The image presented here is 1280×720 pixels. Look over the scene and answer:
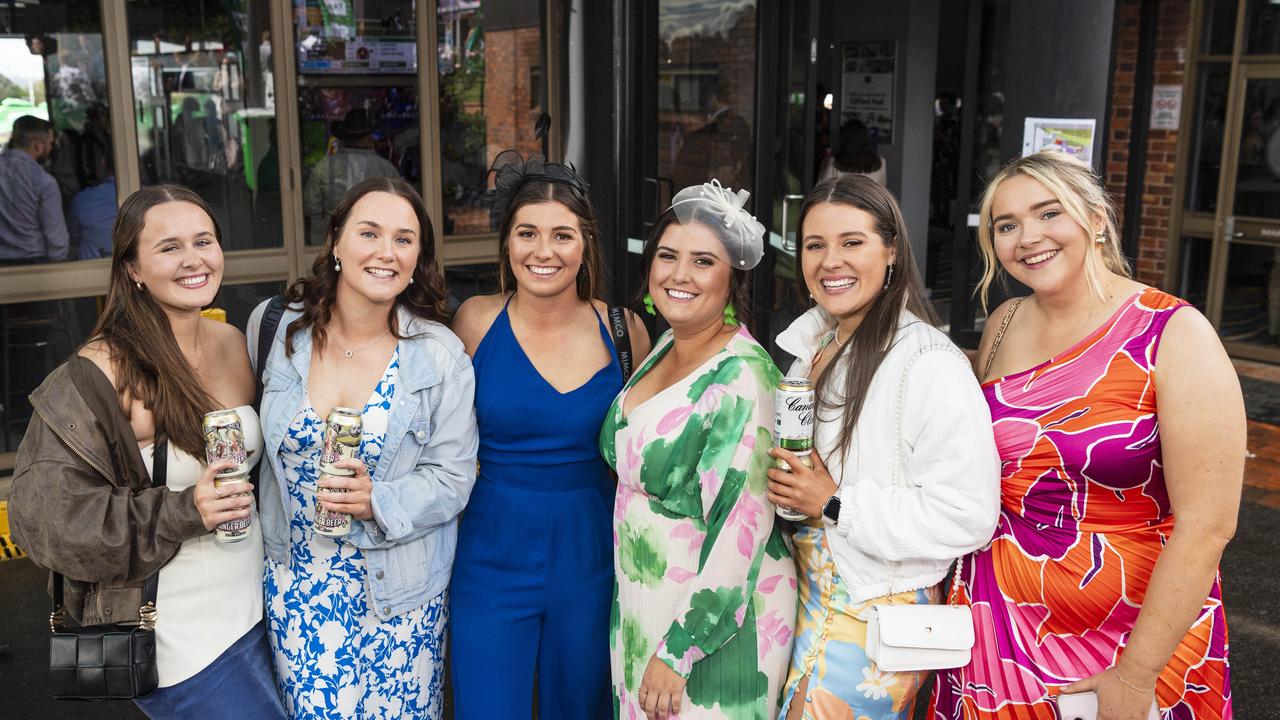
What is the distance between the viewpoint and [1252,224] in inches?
348

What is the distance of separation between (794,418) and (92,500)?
1.55m

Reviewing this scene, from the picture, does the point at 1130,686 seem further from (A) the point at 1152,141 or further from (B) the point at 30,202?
(A) the point at 1152,141

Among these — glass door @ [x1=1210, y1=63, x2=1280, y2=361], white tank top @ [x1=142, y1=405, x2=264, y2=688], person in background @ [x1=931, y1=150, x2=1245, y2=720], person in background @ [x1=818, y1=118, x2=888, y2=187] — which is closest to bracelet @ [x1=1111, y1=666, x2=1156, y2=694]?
person in background @ [x1=931, y1=150, x2=1245, y2=720]

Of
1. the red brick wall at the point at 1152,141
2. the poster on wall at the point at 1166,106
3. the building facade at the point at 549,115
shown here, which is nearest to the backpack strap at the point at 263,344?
the building facade at the point at 549,115

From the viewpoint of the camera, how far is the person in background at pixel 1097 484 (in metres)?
2.15

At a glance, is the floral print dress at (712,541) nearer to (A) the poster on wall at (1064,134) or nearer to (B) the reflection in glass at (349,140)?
(A) the poster on wall at (1064,134)

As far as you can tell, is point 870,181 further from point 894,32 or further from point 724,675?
point 894,32

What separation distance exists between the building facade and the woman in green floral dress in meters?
2.64

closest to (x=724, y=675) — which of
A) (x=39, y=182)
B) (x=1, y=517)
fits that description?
(x=1, y=517)

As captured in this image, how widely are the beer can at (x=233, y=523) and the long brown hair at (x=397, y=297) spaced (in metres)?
0.44

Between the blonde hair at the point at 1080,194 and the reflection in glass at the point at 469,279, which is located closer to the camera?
the blonde hair at the point at 1080,194

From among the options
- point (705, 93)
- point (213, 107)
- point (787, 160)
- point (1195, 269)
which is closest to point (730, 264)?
point (787, 160)

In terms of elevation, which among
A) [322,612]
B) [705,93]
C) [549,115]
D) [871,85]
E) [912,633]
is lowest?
[322,612]

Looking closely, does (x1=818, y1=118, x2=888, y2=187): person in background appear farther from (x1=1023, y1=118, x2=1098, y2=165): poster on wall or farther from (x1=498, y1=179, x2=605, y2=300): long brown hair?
(x1=498, y1=179, x2=605, y2=300): long brown hair
